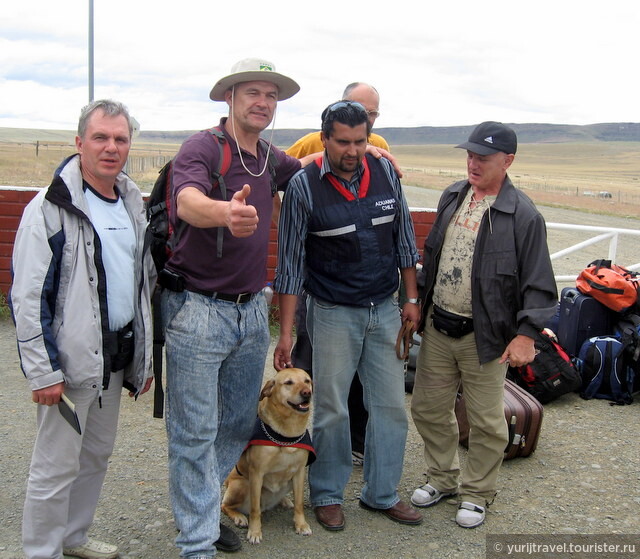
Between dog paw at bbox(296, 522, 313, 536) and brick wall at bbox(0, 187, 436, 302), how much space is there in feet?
12.4

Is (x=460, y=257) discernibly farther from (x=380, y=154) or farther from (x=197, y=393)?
(x=197, y=393)

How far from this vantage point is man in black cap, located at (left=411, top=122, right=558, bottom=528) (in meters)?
3.42

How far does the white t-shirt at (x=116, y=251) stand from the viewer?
284 centimetres

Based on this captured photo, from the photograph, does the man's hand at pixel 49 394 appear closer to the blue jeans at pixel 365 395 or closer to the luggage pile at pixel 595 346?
the blue jeans at pixel 365 395

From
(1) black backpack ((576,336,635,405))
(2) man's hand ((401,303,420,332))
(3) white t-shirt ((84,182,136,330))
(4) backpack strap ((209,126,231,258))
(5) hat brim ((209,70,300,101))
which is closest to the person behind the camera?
(3) white t-shirt ((84,182,136,330))

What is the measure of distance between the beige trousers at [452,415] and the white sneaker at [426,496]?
1.3 inches

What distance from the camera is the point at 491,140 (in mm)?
3465

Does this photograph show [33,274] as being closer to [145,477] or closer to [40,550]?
[40,550]

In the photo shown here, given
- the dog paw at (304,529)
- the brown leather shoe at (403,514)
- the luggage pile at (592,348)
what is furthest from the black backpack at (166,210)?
the luggage pile at (592,348)

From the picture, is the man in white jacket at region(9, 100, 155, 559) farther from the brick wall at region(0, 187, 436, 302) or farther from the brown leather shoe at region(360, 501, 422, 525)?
the brick wall at region(0, 187, 436, 302)

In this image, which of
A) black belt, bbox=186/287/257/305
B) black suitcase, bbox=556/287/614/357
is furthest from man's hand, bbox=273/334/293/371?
black suitcase, bbox=556/287/614/357

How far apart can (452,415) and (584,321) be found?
247 cm

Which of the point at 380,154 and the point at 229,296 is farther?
the point at 380,154

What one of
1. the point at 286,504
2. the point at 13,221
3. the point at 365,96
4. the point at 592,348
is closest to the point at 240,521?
the point at 286,504
